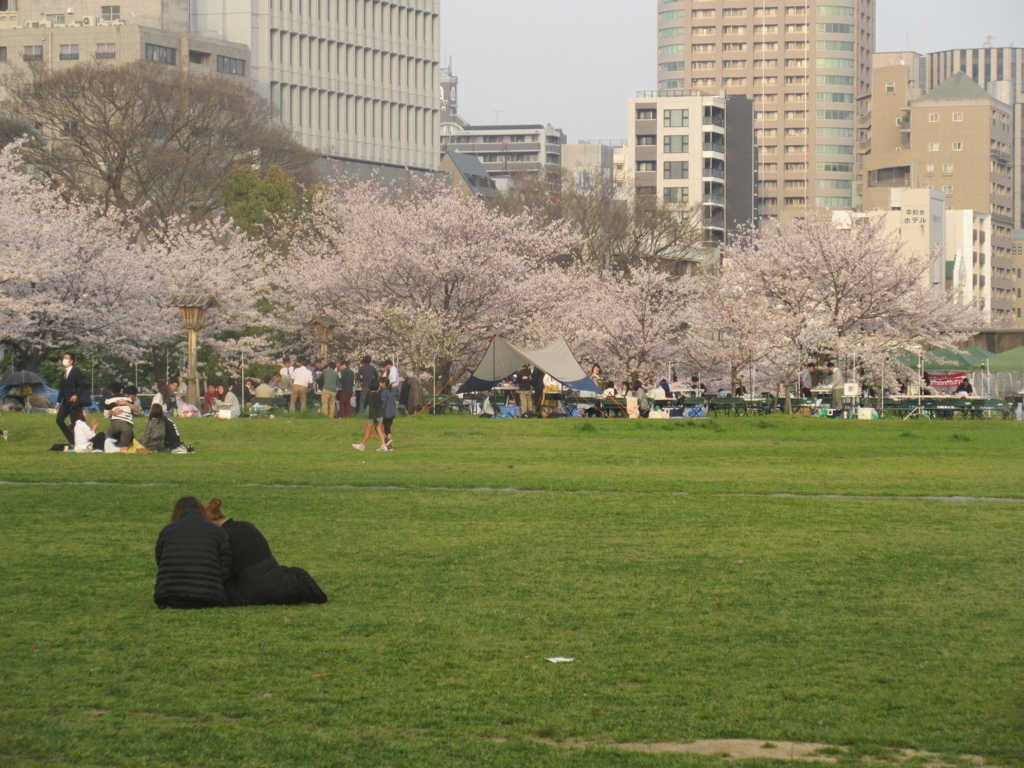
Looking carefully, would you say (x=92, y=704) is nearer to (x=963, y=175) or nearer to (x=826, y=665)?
(x=826, y=665)

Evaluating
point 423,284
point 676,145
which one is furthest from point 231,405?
point 676,145

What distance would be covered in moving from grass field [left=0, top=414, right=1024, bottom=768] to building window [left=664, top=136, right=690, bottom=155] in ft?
484

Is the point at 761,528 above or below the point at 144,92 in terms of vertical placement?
below

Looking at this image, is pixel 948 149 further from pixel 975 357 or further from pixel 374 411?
pixel 374 411

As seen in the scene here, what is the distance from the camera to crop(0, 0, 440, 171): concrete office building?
11431 cm

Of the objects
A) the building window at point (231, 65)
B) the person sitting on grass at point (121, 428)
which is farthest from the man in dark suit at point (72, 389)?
the building window at point (231, 65)

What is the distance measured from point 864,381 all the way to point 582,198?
109 ft

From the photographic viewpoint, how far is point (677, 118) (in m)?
168

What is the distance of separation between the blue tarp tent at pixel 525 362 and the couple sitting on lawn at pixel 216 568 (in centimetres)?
3401

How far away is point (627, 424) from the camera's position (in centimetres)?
4119

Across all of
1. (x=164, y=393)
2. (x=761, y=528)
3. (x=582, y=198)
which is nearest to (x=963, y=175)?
(x=582, y=198)

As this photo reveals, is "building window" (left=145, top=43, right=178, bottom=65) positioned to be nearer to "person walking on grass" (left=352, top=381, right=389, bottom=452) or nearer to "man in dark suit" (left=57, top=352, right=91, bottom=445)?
"man in dark suit" (left=57, top=352, right=91, bottom=445)

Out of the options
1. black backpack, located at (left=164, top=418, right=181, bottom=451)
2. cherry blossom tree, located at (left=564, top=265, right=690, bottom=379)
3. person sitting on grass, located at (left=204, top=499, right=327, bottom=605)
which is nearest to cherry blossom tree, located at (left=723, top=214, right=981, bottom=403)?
cherry blossom tree, located at (left=564, top=265, right=690, bottom=379)

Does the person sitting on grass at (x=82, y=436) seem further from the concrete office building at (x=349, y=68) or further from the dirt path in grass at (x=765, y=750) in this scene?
the concrete office building at (x=349, y=68)
